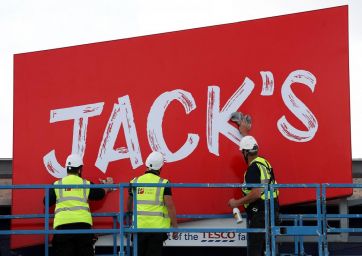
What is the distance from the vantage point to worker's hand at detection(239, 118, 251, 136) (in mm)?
12555

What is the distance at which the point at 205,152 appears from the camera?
12.7 m

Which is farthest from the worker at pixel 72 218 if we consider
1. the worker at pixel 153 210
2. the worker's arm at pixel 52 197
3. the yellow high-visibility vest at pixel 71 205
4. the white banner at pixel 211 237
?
the white banner at pixel 211 237

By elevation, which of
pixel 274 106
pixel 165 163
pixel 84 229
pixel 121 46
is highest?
pixel 121 46

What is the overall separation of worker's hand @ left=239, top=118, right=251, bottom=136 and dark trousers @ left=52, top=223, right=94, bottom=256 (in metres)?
3.01

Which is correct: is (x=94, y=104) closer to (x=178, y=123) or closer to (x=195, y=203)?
(x=178, y=123)

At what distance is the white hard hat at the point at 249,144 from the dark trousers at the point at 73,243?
8.71 feet

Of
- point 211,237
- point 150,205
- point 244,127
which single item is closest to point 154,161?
point 150,205

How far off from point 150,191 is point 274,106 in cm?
288

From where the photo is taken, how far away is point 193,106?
1276 cm

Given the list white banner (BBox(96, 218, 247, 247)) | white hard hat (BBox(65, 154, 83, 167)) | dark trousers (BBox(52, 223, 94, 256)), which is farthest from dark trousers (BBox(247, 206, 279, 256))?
white hard hat (BBox(65, 154, 83, 167))

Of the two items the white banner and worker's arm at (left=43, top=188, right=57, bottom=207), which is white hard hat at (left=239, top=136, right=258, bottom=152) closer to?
the white banner

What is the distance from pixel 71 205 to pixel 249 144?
2843mm

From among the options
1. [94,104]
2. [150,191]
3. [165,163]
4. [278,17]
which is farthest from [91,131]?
[278,17]

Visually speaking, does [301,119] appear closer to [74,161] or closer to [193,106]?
[193,106]
